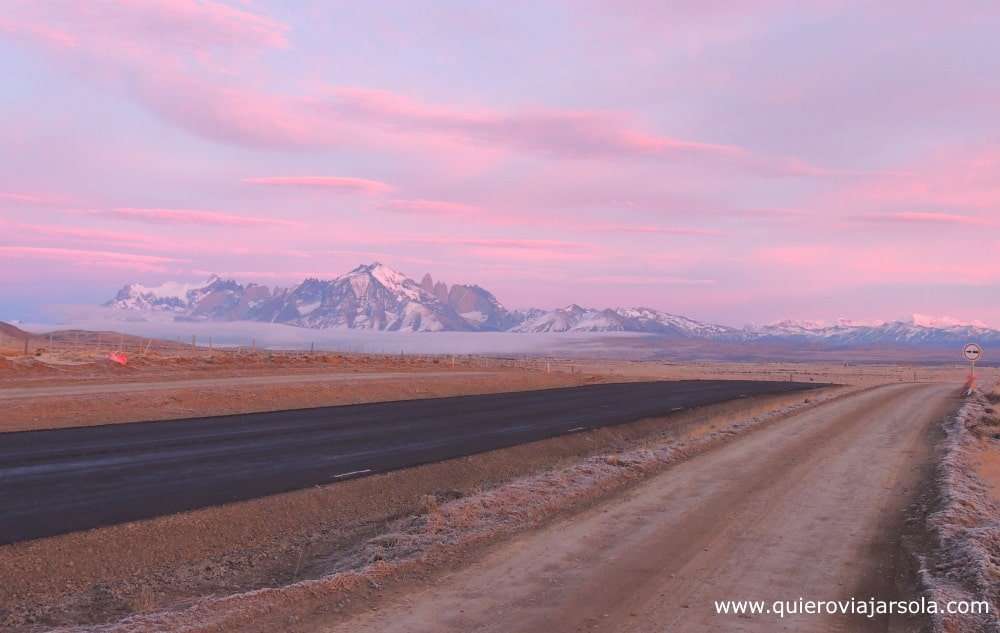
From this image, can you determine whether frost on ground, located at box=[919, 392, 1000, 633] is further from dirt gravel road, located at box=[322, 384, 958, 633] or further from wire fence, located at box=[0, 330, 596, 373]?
wire fence, located at box=[0, 330, 596, 373]

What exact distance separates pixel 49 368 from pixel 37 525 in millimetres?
37211

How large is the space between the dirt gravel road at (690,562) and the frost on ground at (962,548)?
1.38ft

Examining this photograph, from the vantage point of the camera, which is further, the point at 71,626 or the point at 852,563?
the point at 852,563

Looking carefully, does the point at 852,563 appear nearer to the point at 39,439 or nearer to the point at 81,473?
the point at 81,473

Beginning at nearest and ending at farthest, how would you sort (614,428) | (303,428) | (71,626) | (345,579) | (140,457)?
(71,626) < (345,579) < (140,457) < (303,428) < (614,428)

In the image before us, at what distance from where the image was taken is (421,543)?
10273 mm

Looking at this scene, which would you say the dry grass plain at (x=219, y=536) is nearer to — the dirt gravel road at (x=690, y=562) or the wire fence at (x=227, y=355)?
the dirt gravel road at (x=690, y=562)

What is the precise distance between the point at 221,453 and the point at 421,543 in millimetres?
10033

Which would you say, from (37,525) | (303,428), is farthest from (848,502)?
(303,428)

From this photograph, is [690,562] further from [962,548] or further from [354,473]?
[354,473]

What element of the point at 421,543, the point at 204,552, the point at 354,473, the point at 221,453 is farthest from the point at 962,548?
the point at 221,453

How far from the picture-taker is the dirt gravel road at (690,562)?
24.7ft

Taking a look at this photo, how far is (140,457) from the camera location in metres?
17.8

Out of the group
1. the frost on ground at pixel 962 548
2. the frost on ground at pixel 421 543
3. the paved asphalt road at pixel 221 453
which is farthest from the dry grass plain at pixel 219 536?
the frost on ground at pixel 962 548
